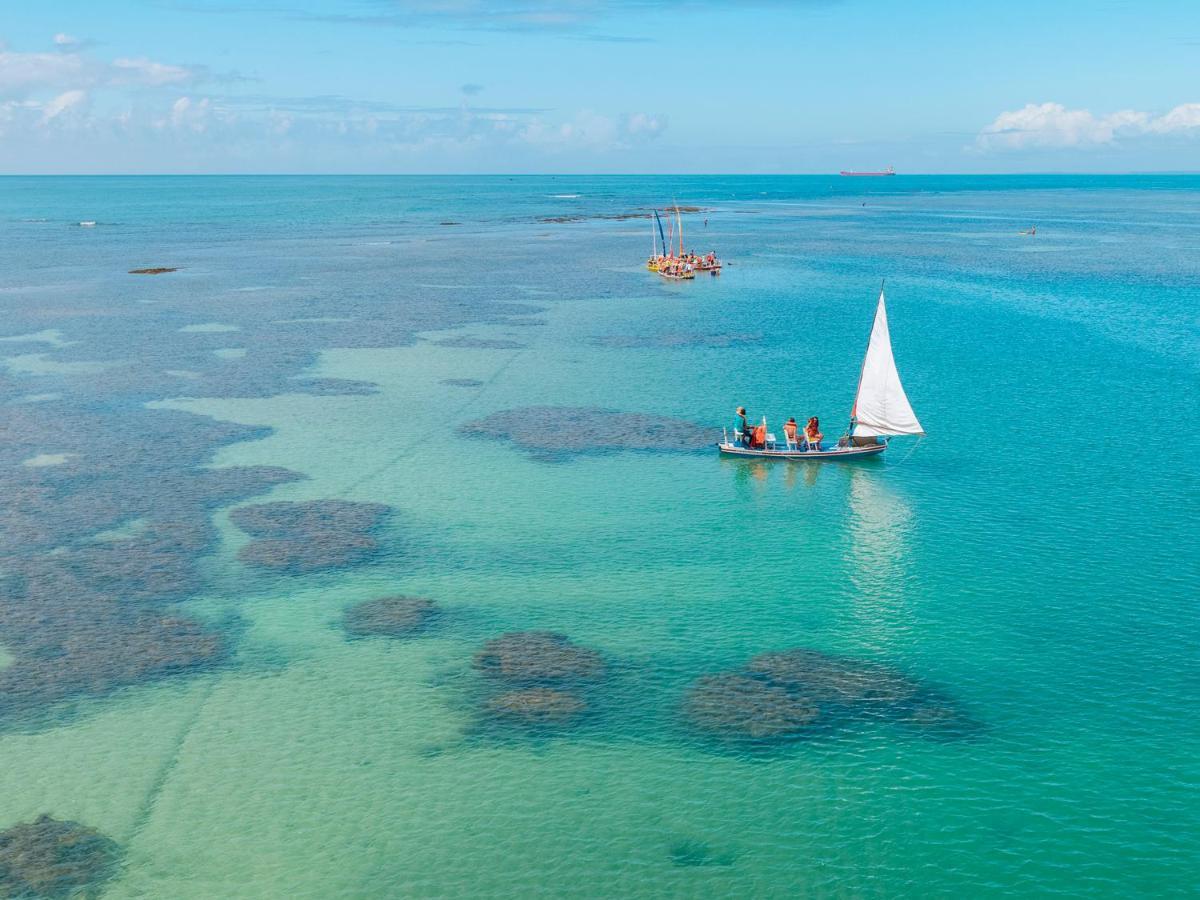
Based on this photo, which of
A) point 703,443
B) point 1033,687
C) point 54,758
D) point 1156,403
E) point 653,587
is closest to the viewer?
point 54,758

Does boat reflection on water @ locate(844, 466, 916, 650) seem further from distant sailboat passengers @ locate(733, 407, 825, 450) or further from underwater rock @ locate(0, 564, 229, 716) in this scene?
underwater rock @ locate(0, 564, 229, 716)

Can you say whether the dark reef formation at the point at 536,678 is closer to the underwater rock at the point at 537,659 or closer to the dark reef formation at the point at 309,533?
the underwater rock at the point at 537,659

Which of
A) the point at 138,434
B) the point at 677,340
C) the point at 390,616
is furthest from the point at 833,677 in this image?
the point at 677,340

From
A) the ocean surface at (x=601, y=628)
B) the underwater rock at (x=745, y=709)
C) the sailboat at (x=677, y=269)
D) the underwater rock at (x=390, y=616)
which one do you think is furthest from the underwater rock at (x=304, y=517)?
the sailboat at (x=677, y=269)

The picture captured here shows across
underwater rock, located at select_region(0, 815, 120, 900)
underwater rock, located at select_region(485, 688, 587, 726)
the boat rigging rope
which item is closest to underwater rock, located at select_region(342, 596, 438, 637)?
underwater rock, located at select_region(485, 688, 587, 726)

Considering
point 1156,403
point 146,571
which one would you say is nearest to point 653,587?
point 146,571

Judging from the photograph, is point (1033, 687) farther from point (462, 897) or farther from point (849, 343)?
point (849, 343)

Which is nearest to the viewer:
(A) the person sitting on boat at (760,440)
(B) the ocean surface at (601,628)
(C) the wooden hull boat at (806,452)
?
(B) the ocean surface at (601,628)
